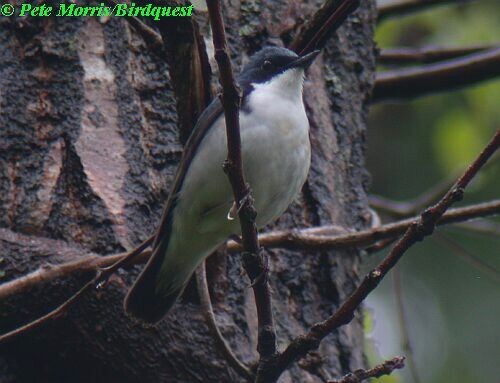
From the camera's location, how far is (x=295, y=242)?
320 cm

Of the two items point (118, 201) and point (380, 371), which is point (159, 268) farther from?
point (380, 371)

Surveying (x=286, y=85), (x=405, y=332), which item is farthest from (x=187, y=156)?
(x=405, y=332)

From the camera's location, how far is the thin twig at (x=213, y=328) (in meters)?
2.74

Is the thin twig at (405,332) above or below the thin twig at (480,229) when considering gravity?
below

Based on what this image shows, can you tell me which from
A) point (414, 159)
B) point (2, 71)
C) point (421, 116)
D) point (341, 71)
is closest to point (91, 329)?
point (2, 71)

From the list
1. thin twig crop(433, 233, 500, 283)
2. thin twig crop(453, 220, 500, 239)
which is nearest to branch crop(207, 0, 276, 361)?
thin twig crop(433, 233, 500, 283)

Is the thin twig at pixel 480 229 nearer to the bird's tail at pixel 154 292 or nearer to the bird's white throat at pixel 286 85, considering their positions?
the bird's white throat at pixel 286 85

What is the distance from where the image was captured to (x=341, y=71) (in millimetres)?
3896

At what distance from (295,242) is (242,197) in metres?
0.87

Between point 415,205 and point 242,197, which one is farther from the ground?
point 415,205

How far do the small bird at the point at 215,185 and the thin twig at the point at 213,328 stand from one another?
2.1 inches

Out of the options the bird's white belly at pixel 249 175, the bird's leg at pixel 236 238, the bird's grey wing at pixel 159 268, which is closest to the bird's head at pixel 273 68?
the bird's white belly at pixel 249 175

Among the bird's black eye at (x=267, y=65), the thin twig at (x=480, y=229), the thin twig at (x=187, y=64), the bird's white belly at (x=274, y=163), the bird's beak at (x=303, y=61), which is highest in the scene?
the thin twig at (x=480, y=229)

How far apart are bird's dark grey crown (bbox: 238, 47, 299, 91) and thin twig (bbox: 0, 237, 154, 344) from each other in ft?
2.61
